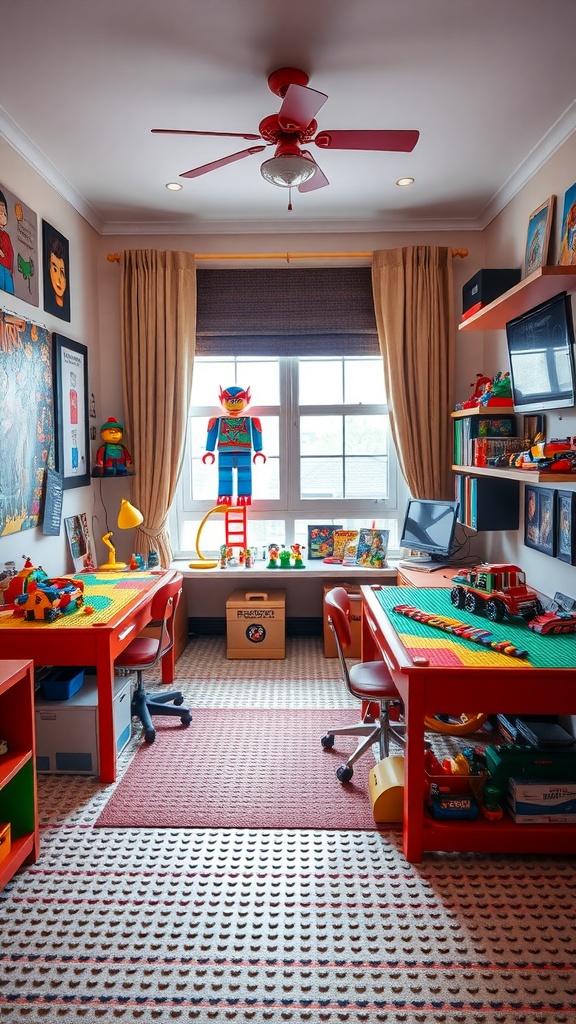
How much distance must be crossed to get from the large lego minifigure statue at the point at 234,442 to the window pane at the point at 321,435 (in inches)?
13.0

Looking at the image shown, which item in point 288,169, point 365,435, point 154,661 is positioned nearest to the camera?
point 288,169

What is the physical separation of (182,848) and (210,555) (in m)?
2.43

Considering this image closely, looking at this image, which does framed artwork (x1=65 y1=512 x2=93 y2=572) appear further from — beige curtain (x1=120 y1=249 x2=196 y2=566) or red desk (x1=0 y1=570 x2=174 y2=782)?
red desk (x1=0 y1=570 x2=174 y2=782)

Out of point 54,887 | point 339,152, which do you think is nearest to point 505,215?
point 339,152

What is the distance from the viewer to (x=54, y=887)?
73.0 inches

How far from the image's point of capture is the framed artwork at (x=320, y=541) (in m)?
4.22

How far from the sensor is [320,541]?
4234mm

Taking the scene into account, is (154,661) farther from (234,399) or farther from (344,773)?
(234,399)

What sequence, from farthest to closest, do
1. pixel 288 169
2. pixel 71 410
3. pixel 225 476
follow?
pixel 225 476, pixel 71 410, pixel 288 169

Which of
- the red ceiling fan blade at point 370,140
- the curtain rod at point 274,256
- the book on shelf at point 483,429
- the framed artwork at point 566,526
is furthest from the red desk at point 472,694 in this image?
the curtain rod at point 274,256

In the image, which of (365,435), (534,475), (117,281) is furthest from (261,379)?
(534,475)

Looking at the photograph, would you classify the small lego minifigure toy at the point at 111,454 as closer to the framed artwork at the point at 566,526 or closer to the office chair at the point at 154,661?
the office chair at the point at 154,661

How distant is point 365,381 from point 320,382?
31 cm

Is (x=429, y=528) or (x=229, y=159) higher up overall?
(x=229, y=159)
